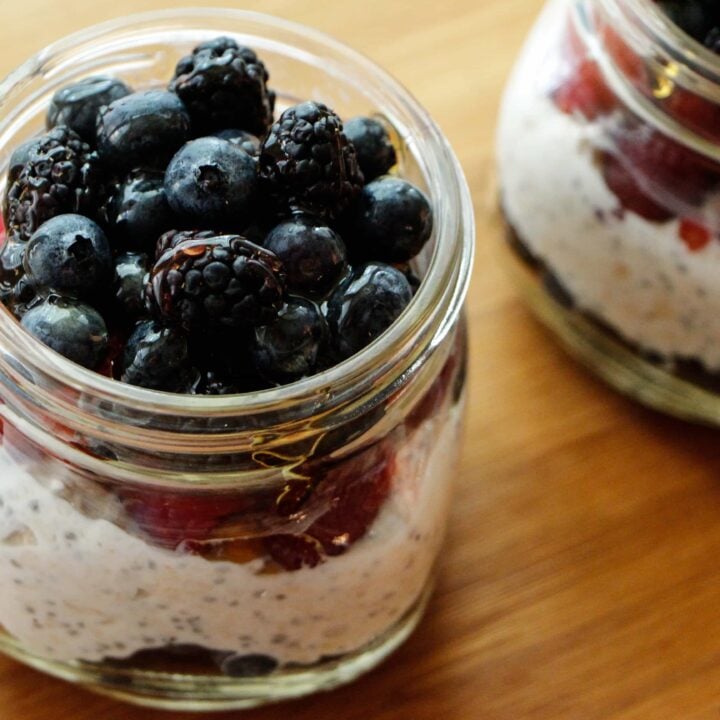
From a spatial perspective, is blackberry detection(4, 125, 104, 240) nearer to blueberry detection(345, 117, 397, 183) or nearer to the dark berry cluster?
the dark berry cluster

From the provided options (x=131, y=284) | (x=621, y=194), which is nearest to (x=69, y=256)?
(x=131, y=284)

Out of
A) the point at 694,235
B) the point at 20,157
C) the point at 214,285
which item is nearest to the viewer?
the point at 214,285

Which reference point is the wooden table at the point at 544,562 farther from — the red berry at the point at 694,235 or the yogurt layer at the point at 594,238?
the red berry at the point at 694,235

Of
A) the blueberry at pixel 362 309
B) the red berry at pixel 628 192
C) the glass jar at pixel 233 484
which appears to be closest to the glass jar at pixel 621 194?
the red berry at pixel 628 192

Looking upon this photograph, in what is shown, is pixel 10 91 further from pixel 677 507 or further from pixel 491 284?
pixel 677 507

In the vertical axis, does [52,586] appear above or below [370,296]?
below

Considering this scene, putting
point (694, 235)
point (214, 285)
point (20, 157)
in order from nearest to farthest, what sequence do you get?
point (214, 285) < point (20, 157) < point (694, 235)

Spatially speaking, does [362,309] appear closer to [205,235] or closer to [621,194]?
[205,235]

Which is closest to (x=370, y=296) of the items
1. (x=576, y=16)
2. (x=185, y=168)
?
(x=185, y=168)
